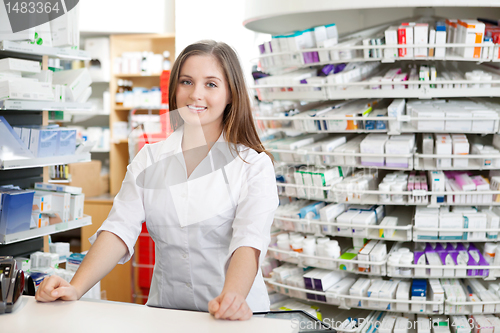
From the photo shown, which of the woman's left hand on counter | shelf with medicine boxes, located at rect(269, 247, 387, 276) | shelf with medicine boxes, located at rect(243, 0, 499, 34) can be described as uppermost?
shelf with medicine boxes, located at rect(243, 0, 499, 34)

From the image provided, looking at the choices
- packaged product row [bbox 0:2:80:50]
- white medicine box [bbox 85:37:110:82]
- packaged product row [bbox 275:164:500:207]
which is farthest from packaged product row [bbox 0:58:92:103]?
white medicine box [bbox 85:37:110:82]

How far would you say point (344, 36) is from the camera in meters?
3.03

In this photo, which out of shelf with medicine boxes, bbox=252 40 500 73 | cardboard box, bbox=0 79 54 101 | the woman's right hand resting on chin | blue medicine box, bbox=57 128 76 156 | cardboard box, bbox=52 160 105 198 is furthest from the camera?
cardboard box, bbox=52 160 105 198

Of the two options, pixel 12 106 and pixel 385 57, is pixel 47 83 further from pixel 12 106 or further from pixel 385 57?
pixel 385 57

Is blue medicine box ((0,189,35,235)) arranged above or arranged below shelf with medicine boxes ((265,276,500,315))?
above

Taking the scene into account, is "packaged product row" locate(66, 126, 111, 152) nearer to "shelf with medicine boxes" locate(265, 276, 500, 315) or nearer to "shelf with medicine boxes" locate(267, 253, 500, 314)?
"shelf with medicine boxes" locate(267, 253, 500, 314)

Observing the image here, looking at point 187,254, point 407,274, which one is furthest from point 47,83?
point 407,274

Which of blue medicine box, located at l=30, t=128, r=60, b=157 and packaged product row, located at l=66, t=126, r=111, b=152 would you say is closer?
blue medicine box, located at l=30, t=128, r=60, b=157

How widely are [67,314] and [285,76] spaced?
1.90 m

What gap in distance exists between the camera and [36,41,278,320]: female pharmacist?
4.98 feet

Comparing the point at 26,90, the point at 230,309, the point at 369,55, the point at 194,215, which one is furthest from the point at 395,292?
the point at 26,90

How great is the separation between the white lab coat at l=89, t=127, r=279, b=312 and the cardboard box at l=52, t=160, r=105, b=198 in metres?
3.89

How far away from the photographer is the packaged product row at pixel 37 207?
2.32 metres

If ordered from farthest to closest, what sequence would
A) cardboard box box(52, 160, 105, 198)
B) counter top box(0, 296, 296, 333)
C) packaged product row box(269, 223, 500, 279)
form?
cardboard box box(52, 160, 105, 198)
packaged product row box(269, 223, 500, 279)
counter top box(0, 296, 296, 333)
